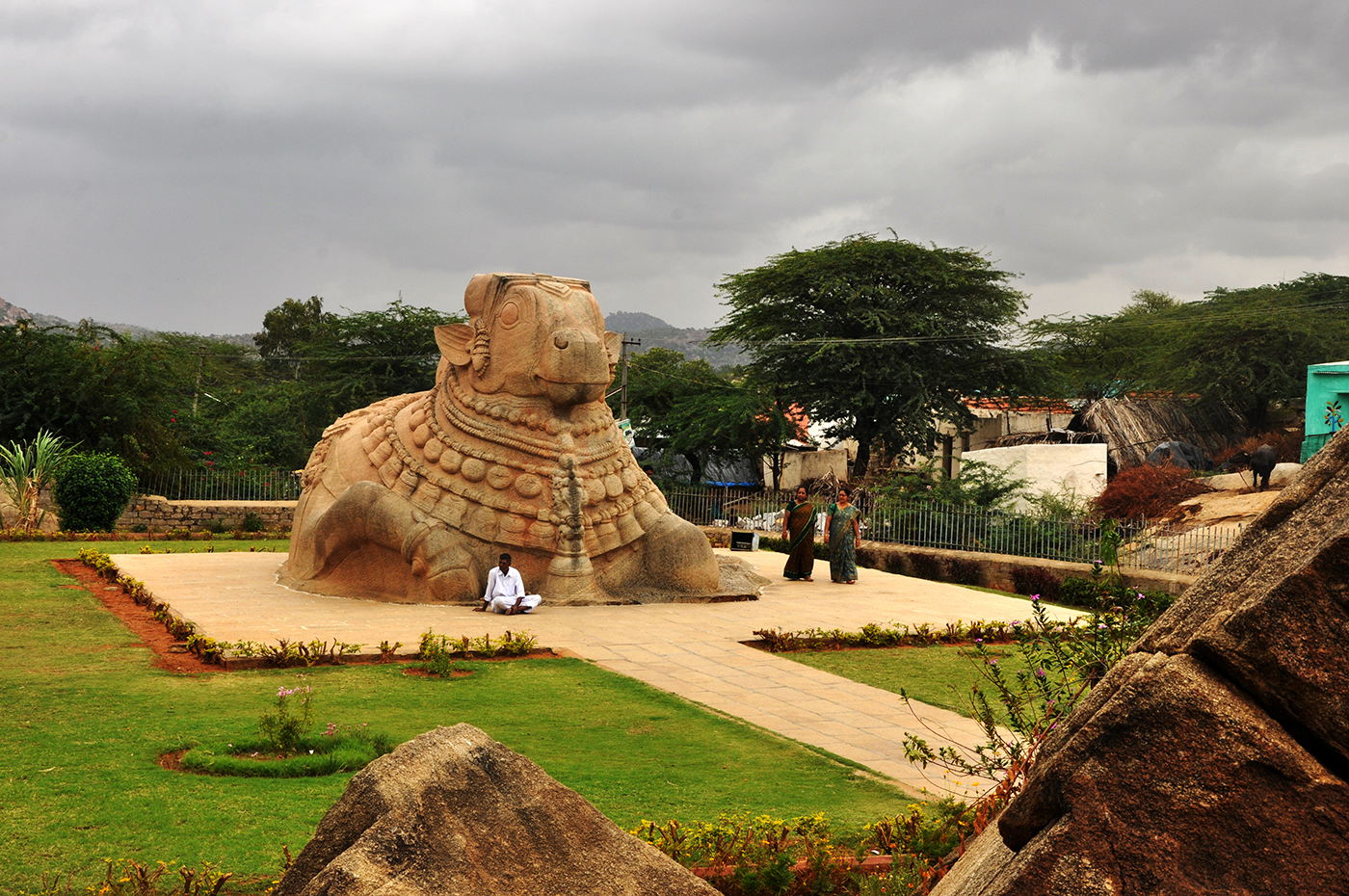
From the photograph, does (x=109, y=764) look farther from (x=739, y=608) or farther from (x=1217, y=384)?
(x=1217, y=384)

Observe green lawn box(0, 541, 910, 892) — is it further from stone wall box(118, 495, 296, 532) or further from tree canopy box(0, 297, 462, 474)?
tree canopy box(0, 297, 462, 474)

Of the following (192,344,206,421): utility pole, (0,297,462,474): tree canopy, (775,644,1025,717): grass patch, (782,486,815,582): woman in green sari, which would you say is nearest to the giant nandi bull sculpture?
(775,644,1025,717): grass patch

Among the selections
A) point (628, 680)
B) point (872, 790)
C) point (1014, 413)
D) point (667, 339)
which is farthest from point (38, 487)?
point (667, 339)

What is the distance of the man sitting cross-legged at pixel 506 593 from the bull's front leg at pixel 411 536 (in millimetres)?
307

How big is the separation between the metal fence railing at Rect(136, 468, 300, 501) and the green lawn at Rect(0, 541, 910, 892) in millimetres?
12874

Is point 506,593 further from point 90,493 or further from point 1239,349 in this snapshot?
point 1239,349

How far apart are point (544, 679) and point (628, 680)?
543mm

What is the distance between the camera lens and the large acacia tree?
25516 millimetres

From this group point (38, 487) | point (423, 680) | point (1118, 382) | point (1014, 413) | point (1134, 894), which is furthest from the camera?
point (1118, 382)

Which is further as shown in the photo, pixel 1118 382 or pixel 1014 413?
pixel 1118 382

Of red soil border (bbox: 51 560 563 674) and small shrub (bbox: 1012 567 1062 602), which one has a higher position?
small shrub (bbox: 1012 567 1062 602)

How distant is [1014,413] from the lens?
98.9ft

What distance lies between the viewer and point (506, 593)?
9633 mm

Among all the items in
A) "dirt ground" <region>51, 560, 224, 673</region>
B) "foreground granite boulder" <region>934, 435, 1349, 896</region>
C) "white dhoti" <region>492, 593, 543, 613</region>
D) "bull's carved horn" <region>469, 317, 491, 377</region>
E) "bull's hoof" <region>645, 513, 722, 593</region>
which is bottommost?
"dirt ground" <region>51, 560, 224, 673</region>
